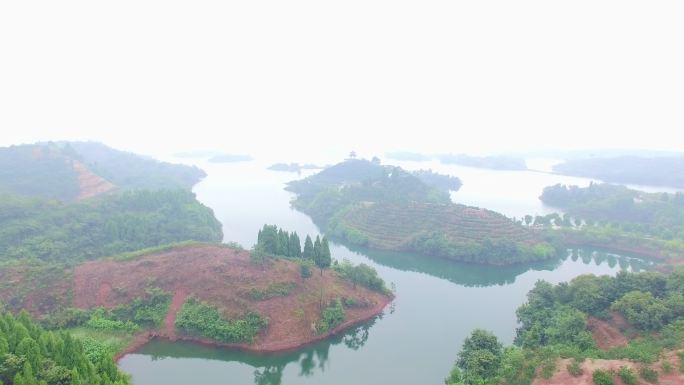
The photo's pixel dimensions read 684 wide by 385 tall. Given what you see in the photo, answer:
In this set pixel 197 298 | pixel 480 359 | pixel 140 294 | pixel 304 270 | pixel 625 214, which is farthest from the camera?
pixel 625 214

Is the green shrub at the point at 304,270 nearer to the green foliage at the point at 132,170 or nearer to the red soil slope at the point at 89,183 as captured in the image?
the red soil slope at the point at 89,183

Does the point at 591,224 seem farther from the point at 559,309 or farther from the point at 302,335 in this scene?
the point at 302,335

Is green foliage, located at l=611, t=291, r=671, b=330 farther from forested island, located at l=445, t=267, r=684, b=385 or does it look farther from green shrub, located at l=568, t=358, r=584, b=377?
green shrub, located at l=568, t=358, r=584, b=377

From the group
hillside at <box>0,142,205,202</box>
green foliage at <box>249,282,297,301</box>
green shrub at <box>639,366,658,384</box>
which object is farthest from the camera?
hillside at <box>0,142,205,202</box>

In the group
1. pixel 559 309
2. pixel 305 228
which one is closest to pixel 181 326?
pixel 559 309

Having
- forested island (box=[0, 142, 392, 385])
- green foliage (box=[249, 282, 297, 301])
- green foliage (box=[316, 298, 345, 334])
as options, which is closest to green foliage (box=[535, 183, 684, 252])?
forested island (box=[0, 142, 392, 385])

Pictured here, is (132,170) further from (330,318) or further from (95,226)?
(330,318)

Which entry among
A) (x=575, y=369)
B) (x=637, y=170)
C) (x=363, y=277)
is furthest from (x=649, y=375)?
(x=637, y=170)
